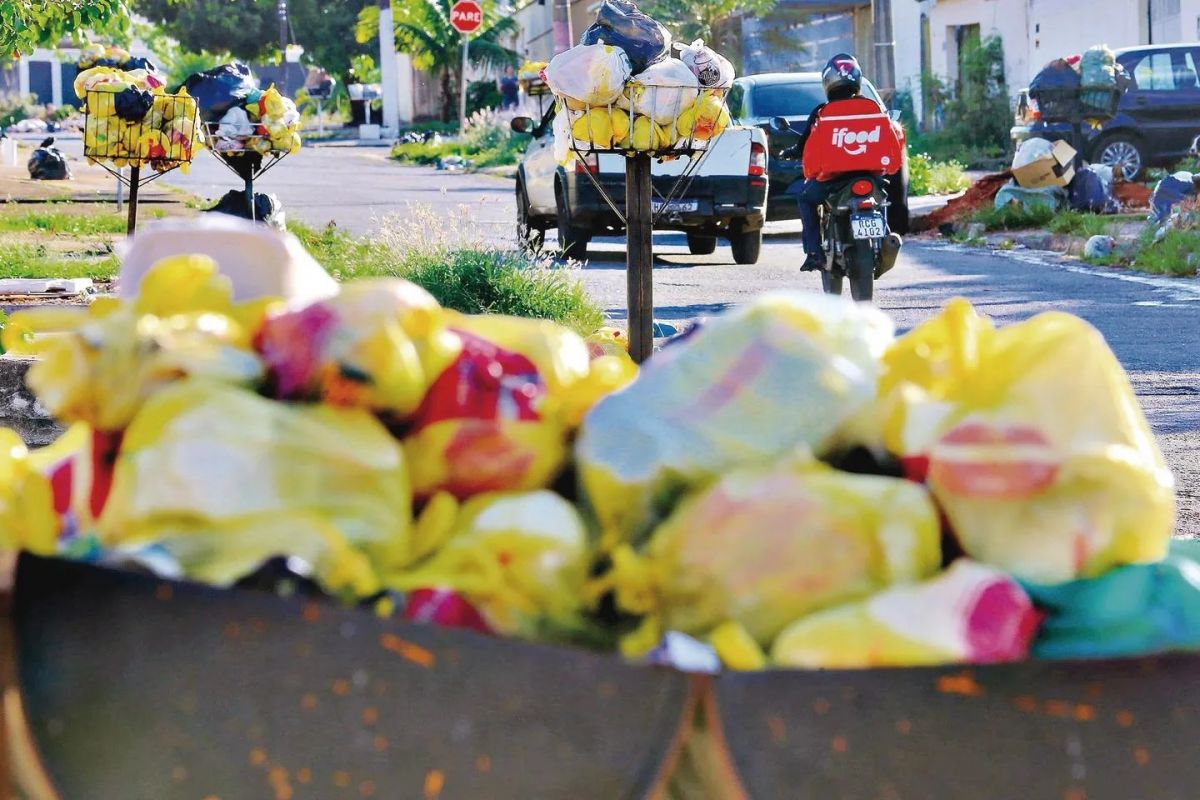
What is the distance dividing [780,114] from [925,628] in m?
14.4

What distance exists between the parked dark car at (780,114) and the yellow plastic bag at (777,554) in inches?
545

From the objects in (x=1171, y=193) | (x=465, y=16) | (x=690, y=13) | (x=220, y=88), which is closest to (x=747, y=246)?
(x=1171, y=193)

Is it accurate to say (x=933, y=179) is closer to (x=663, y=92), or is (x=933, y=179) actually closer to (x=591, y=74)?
(x=663, y=92)

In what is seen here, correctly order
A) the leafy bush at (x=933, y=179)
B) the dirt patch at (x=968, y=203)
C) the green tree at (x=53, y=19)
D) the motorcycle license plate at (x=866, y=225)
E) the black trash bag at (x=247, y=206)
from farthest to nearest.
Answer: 1. the leafy bush at (x=933, y=179)
2. the dirt patch at (x=968, y=203)
3. the black trash bag at (x=247, y=206)
4. the green tree at (x=53, y=19)
5. the motorcycle license plate at (x=866, y=225)

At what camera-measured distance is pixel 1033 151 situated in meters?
17.1

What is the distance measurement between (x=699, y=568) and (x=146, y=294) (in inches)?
28.2

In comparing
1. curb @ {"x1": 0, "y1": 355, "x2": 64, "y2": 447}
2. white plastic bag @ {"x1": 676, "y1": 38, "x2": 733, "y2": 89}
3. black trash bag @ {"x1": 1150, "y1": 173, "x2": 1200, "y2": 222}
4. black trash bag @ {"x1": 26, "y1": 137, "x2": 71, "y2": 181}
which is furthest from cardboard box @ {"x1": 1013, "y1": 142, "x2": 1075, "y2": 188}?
black trash bag @ {"x1": 26, "y1": 137, "x2": 71, "y2": 181}

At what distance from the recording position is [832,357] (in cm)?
192

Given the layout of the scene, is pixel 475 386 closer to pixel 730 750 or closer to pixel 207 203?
pixel 730 750

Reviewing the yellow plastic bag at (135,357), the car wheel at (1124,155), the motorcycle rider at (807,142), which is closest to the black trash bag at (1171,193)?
the car wheel at (1124,155)

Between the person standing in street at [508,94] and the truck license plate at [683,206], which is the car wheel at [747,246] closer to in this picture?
the truck license plate at [683,206]

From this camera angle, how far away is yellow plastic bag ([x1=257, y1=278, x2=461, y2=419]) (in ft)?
6.07

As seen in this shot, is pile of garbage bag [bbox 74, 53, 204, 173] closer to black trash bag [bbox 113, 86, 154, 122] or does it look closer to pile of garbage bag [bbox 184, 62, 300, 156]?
black trash bag [bbox 113, 86, 154, 122]

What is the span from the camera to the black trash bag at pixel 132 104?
9.94 metres
